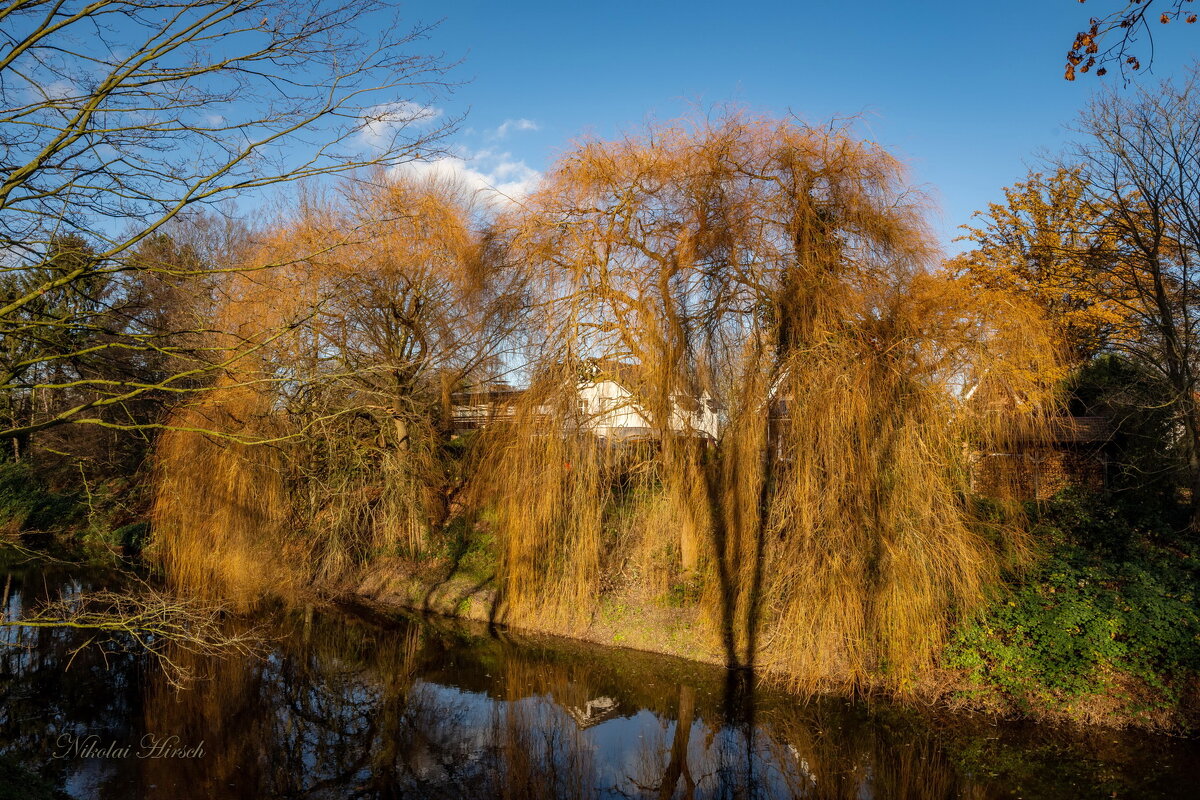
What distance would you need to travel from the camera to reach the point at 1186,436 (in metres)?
10.8

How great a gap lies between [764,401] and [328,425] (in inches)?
274

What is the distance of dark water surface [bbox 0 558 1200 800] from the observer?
22.3 feet

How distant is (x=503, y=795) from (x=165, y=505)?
29.4ft

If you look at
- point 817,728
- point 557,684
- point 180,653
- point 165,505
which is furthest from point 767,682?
point 165,505

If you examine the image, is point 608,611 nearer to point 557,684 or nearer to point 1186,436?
point 557,684

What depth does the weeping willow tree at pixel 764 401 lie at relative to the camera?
8125 mm

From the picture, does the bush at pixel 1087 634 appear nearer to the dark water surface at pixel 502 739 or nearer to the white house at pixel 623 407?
the dark water surface at pixel 502 739

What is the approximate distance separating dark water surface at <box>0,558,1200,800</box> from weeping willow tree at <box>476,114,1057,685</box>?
798mm

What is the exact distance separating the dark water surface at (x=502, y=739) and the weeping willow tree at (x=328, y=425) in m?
2.42

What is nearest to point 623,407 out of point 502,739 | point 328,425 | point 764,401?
point 764,401
